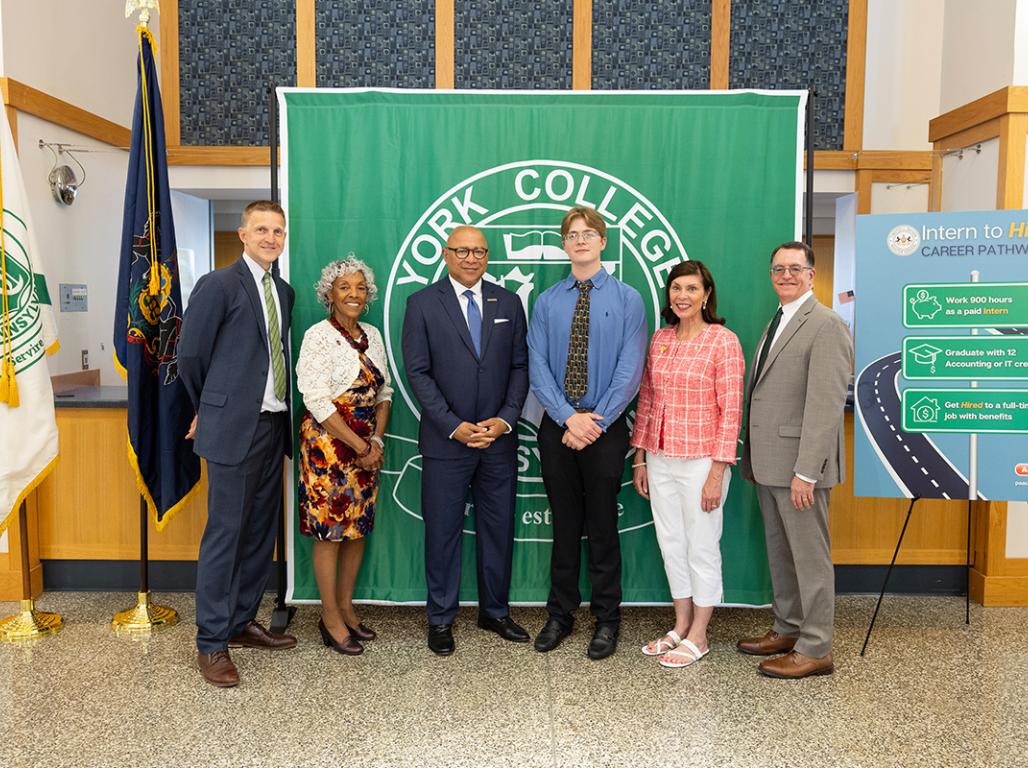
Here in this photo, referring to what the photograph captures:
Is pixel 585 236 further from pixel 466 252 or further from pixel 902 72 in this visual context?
pixel 902 72

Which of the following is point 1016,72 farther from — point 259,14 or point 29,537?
point 29,537

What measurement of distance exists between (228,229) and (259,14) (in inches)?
122

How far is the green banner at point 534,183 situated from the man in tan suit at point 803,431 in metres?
0.50

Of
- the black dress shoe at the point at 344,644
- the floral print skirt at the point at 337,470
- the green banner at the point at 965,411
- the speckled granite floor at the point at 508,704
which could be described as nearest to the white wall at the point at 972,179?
the green banner at the point at 965,411

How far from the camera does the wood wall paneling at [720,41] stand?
582cm

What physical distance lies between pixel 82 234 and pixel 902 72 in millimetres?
5773

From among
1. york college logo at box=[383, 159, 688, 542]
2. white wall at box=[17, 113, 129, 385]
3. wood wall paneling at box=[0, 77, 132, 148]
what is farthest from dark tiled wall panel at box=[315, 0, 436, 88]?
york college logo at box=[383, 159, 688, 542]

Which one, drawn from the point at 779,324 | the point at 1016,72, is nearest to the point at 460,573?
the point at 779,324

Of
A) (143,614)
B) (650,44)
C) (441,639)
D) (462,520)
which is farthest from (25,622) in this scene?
(650,44)

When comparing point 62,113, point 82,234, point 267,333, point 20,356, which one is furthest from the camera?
point 82,234

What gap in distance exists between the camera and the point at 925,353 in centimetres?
343

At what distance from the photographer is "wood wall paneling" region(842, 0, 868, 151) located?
229 inches

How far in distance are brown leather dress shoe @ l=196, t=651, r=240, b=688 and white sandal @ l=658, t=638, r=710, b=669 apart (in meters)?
1.72

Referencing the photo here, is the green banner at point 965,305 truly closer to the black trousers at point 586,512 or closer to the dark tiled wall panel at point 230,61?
the black trousers at point 586,512
